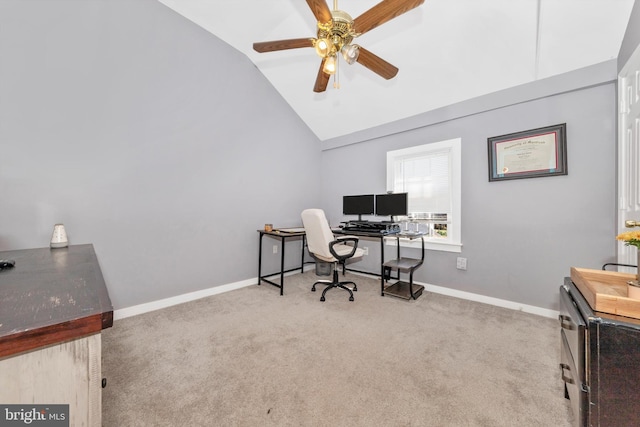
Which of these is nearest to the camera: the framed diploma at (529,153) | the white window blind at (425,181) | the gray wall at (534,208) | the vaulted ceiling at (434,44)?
the vaulted ceiling at (434,44)

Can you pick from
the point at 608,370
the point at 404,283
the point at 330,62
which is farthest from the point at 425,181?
the point at 608,370

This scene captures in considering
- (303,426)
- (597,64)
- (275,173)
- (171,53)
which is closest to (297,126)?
(275,173)

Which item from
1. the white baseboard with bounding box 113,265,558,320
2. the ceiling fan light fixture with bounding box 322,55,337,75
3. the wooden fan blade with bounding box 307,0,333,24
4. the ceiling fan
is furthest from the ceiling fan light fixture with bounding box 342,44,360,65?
the white baseboard with bounding box 113,265,558,320

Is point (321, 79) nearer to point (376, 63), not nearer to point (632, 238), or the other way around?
point (376, 63)

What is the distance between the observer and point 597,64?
2.13 meters

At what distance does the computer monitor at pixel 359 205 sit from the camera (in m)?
3.60

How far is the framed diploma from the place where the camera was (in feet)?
7.66

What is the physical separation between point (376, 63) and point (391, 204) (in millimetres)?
1808

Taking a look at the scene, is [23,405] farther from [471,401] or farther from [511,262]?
[511,262]

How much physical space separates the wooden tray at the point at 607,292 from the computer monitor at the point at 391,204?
1988 millimetres

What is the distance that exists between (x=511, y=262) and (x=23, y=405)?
11.0 ft

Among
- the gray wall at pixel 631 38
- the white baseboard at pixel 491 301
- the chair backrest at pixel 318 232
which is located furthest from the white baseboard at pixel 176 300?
the gray wall at pixel 631 38

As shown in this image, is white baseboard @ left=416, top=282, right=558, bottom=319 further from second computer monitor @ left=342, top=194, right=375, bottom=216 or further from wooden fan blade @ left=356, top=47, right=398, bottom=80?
wooden fan blade @ left=356, top=47, right=398, bottom=80

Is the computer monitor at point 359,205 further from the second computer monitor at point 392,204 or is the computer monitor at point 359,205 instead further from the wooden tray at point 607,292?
the wooden tray at point 607,292
